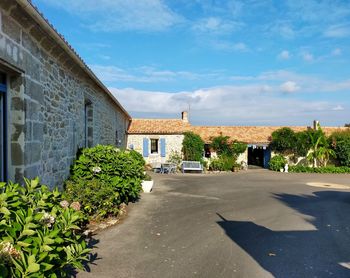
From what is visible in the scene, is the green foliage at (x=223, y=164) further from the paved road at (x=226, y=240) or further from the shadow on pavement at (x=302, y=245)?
the shadow on pavement at (x=302, y=245)

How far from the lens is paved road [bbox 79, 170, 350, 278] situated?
4.57 metres

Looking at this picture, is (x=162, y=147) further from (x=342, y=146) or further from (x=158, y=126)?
(x=342, y=146)

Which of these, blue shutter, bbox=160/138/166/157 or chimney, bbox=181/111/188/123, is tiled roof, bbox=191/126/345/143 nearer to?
chimney, bbox=181/111/188/123

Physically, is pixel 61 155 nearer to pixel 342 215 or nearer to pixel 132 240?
pixel 132 240

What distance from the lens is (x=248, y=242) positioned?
5.86m

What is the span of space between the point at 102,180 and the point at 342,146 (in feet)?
67.0

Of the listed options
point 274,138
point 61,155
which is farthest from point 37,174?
point 274,138

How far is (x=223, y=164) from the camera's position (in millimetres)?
22391

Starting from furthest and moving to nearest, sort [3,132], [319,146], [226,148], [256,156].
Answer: [256,156]
[226,148]
[319,146]
[3,132]

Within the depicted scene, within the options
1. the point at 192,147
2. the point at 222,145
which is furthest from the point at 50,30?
the point at 222,145

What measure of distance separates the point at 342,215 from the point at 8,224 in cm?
840

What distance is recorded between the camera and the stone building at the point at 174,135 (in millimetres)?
23047

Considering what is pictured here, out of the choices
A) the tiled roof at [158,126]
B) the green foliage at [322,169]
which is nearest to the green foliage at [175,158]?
the tiled roof at [158,126]

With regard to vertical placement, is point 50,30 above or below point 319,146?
above
